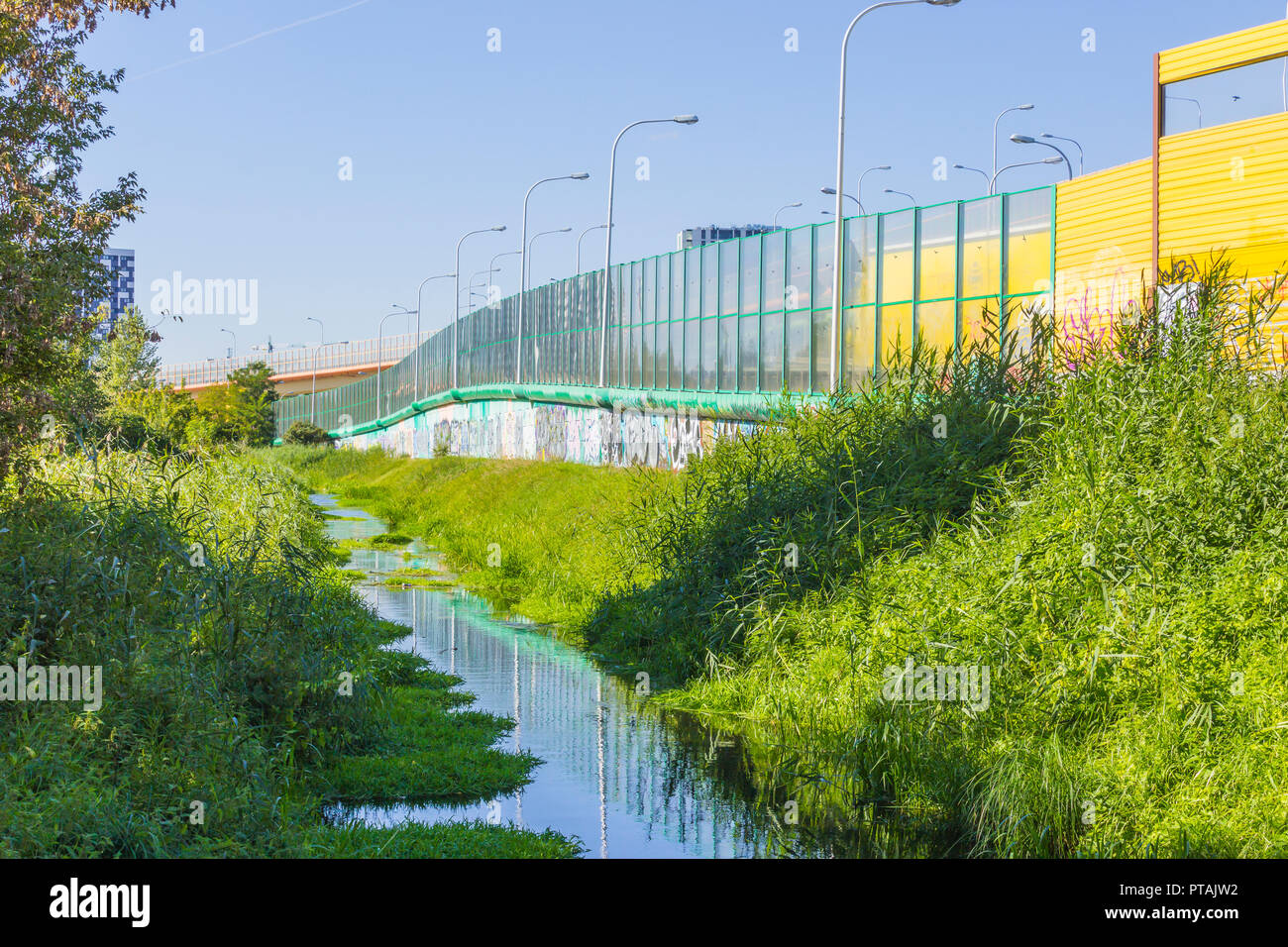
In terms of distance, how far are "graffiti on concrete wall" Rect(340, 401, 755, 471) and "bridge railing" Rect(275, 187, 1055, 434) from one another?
106cm

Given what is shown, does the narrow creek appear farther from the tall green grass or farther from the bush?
the bush

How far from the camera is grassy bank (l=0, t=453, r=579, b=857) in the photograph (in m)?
7.82

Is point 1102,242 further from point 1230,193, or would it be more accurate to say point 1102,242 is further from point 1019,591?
point 1019,591

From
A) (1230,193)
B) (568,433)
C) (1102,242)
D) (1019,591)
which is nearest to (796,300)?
(1102,242)

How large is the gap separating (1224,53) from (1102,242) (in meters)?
3.76

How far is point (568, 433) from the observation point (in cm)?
4038

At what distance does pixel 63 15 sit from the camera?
1327 centimetres

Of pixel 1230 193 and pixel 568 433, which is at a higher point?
pixel 1230 193

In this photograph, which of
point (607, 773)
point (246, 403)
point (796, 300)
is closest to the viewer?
point (607, 773)

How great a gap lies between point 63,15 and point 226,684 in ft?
25.3

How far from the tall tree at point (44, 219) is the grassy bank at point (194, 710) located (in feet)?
Result: 3.44

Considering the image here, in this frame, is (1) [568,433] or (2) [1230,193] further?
(1) [568,433]
